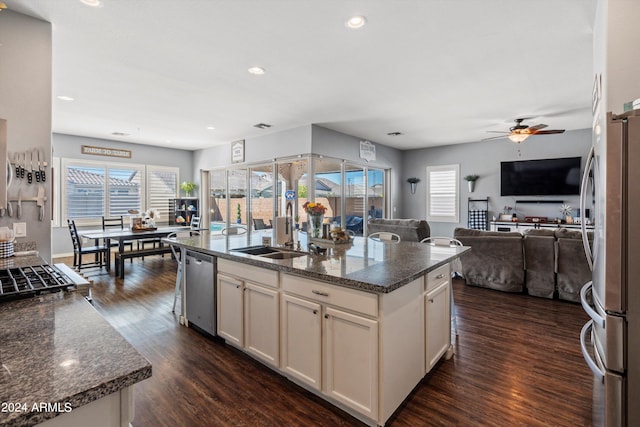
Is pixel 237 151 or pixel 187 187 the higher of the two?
pixel 237 151

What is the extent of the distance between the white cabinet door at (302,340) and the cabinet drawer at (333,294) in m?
0.06

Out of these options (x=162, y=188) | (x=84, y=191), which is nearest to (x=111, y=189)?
(x=84, y=191)

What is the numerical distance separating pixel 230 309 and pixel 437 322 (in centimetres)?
171

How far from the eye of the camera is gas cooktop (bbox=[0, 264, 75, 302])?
4.43ft

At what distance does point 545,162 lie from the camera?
6523 mm

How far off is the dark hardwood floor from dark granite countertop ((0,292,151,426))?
3.73 feet

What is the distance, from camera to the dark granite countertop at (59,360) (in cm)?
72

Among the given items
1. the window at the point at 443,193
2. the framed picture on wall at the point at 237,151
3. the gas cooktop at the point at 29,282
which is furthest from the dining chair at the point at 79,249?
the window at the point at 443,193

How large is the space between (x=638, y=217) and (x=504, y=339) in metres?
2.11

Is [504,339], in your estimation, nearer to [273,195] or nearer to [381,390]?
[381,390]

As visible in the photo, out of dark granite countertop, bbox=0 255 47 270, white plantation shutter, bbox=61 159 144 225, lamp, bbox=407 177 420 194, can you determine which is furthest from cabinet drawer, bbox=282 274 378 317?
white plantation shutter, bbox=61 159 144 225

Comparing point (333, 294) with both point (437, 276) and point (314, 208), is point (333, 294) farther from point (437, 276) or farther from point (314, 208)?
point (314, 208)

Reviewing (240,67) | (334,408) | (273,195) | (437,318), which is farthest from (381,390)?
(273,195)

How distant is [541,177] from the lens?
6562mm
